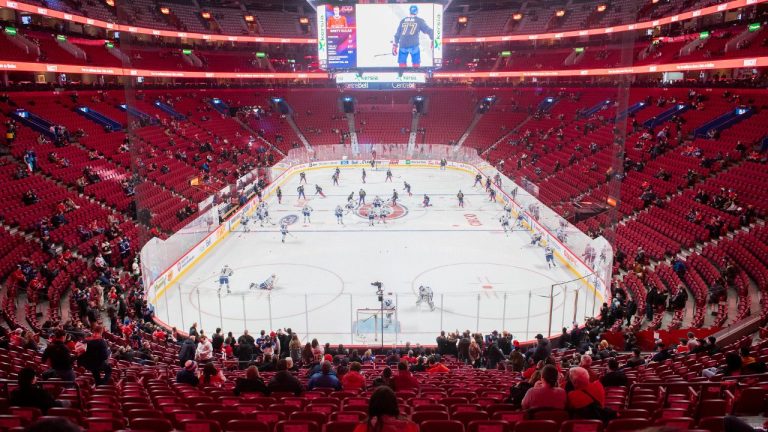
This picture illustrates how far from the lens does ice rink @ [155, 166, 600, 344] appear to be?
16297 mm

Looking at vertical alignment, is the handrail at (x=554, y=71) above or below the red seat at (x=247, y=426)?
above

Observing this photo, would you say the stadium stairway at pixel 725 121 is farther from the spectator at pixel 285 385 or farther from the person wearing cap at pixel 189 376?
the person wearing cap at pixel 189 376

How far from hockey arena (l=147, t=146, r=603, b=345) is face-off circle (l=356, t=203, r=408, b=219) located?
7 centimetres

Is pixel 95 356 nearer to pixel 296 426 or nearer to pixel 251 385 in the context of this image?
pixel 251 385

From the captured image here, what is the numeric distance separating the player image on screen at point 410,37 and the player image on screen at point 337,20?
3.61 metres

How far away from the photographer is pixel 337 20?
114 ft

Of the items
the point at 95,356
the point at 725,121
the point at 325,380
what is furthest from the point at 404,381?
the point at 725,121

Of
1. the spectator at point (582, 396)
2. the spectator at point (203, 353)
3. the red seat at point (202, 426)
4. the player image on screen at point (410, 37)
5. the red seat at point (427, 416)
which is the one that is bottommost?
the spectator at point (203, 353)

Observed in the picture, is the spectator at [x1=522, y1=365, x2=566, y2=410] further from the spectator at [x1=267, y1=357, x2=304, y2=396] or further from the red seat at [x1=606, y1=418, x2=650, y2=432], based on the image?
the spectator at [x1=267, y1=357, x2=304, y2=396]

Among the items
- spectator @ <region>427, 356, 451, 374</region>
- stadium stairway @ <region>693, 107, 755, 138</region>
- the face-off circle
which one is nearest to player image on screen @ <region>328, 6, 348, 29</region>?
the face-off circle

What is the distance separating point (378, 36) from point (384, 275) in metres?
20.0

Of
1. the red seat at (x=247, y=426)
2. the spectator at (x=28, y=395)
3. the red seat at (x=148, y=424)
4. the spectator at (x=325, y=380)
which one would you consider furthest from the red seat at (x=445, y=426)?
the spectator at (x=28, y=395)

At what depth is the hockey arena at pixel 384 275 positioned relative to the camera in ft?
53.7

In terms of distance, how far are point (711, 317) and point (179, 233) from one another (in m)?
18.5
